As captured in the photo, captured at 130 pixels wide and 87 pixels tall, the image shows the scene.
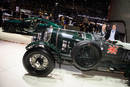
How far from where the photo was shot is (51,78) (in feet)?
10.9

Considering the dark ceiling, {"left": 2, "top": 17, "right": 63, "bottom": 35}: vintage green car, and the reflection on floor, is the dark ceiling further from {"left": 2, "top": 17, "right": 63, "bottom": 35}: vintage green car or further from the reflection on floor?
the reflection on floor

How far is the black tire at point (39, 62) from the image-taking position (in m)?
3.13

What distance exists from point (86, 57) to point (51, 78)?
1091mm

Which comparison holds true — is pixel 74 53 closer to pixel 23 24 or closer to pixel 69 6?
pixel 23 24

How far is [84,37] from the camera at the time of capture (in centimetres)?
352

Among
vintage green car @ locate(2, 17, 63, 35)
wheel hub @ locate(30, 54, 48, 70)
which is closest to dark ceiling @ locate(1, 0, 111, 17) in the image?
vintage green car @ locate(2, 17, 63, 35)

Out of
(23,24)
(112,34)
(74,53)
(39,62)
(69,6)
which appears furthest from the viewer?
(69,6)

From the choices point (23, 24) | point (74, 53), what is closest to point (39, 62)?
point (74, 53)

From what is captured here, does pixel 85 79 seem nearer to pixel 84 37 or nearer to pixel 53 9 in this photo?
pixel 84 37

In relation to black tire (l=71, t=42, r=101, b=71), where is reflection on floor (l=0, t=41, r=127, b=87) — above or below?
below

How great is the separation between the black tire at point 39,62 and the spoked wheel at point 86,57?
64cm

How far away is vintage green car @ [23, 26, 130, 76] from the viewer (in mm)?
3131

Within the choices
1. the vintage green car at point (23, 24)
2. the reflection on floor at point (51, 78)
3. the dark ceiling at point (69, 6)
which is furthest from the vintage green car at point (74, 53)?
the dark ceiling at point (69, 6)

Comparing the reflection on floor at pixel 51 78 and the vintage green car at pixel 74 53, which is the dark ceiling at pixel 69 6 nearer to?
the vintage green car at pixel 74 53
